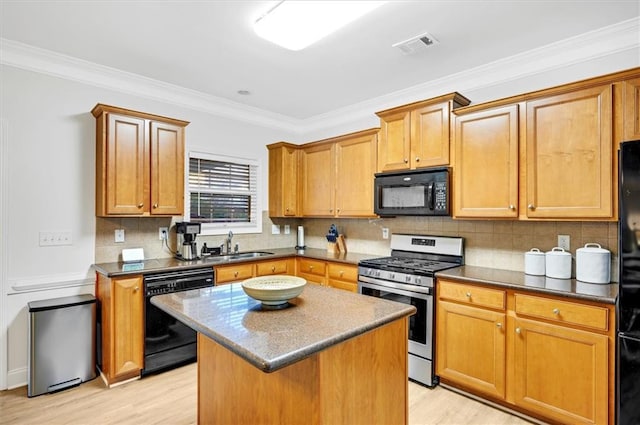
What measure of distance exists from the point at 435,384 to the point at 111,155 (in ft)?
10.6

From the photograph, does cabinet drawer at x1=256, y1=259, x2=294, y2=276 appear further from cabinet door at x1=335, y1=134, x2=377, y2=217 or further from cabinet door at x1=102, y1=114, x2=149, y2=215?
cabinet door at x1=102, y1=114, x2=149, y2=215

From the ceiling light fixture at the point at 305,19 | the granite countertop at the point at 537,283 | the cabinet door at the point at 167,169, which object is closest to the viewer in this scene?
the ceiling light fixture at the point at 305,19

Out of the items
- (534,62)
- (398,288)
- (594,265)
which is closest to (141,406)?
(398,288)

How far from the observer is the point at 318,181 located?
13.8 ft

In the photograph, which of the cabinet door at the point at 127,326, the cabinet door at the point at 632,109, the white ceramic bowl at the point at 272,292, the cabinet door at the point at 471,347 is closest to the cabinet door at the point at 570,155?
the cabinet door at the point at 632,109

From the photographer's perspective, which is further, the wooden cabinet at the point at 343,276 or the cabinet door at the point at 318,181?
the cabinet door at the point at 318,181

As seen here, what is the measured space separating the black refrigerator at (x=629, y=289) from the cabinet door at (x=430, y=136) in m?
1.25

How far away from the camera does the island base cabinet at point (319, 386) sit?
1363 mm

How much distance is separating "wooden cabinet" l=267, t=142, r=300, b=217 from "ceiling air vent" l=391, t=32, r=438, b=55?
1970 millimetres

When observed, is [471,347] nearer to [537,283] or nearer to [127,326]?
[537,283]

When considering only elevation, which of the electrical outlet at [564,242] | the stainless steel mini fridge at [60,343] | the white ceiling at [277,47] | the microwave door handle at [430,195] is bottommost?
the stainless steel mini fridge at [60,343]

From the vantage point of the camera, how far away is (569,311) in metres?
2.11

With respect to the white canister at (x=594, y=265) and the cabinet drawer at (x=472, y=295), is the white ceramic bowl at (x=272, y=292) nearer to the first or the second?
the cabinet drawer at (x=472, y=295)

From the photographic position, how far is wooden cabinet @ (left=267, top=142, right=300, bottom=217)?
14.2ft
